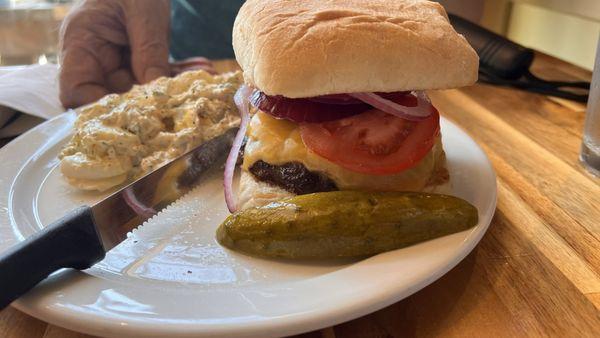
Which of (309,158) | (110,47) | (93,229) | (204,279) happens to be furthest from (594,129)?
(110,47)

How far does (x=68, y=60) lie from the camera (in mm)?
2061

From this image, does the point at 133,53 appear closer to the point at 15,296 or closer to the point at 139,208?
the point at 139,208

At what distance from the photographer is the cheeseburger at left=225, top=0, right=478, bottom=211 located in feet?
3.55

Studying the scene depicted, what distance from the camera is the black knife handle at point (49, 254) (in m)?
0.82

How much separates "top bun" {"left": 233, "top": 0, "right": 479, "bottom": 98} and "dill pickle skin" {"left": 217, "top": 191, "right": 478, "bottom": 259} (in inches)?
9.3

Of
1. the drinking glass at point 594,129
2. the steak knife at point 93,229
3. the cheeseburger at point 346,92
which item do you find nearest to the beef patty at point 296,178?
the cheeseburger at point 346,92

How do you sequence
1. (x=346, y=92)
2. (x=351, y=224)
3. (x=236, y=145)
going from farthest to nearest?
(x=236, y=145) → (x=346, y=92) → (x=351, y=224)

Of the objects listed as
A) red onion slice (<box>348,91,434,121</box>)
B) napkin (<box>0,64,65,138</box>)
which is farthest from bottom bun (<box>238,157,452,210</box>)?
napkin (<box>0,64,65,138</box>)

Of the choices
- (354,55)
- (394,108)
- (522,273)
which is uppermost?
(354,55)

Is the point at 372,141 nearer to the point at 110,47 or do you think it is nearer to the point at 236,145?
the point at 236,145

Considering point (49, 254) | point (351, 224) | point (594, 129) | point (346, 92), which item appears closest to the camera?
point (49, 254)

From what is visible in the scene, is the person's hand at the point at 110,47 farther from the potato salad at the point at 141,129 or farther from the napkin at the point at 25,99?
the potato salad at the point at 141,129

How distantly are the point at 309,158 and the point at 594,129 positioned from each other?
915 mm

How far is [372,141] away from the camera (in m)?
1.14
